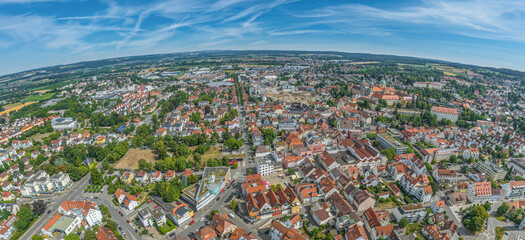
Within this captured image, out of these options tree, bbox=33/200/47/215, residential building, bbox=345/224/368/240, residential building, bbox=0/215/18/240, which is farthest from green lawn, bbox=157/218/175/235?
residential building, bbox=345/224/368/240

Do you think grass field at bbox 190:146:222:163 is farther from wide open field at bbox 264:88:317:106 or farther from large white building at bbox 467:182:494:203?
wide open field at bbox 264:88:317:106

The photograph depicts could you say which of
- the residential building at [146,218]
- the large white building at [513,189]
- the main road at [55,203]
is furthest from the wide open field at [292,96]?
the residential building at [146,218]

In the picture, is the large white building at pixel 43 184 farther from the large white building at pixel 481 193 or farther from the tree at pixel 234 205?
the large white building at pixel 481 193

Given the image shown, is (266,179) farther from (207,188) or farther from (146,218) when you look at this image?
(146,218)

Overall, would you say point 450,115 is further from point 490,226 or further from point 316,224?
point 316,224

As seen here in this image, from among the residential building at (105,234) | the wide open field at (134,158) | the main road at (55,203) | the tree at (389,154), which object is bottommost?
the main road at (55,203)

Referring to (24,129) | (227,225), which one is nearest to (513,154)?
(227,225)
